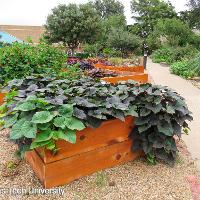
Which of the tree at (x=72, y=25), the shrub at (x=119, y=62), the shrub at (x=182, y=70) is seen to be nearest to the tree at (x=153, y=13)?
the tree at (x=72, y=25)

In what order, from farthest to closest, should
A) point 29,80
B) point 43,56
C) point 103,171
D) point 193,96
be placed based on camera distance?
point 193,96
point 43,56
point 29,80
point 103,171

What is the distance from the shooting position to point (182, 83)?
10.0 meters

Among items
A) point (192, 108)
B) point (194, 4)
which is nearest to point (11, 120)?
point (192, 108)

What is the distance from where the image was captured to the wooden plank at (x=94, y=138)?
286 cm

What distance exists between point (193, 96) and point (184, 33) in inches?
669

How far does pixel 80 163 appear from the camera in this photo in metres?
3.05

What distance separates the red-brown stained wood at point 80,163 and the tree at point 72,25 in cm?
1894

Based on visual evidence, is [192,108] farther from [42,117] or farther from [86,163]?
[42,117]

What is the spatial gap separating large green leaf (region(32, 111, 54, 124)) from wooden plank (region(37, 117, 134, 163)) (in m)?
0.31

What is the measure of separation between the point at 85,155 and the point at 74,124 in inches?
19.8

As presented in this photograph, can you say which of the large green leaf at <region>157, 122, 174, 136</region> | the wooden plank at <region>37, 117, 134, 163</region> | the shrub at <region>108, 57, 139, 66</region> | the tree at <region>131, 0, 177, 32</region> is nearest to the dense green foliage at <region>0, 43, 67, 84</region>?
the wooden plank at <region>37, 117, 134, 163</region>

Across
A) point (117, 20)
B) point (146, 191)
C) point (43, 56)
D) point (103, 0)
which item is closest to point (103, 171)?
point (146, 191)

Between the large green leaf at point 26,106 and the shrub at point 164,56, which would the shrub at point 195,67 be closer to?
the shrub at point 164,56

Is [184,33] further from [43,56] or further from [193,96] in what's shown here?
[43,56]
